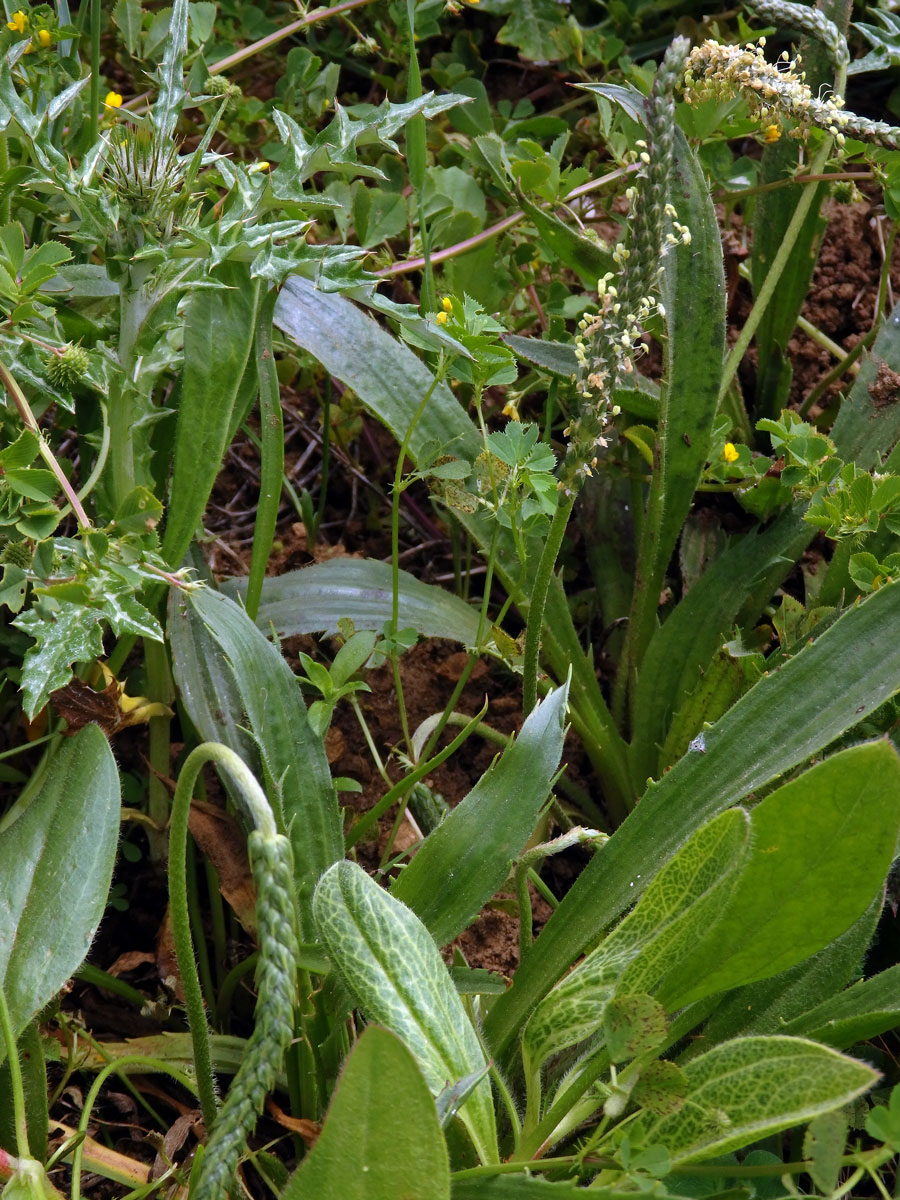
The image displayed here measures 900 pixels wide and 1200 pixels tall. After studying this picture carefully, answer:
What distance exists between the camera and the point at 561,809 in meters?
1.71

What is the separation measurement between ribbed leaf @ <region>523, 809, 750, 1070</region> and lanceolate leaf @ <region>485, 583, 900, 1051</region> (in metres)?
0.11

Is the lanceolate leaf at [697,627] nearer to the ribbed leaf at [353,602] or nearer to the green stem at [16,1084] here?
the ribbed leaf at [353,602]

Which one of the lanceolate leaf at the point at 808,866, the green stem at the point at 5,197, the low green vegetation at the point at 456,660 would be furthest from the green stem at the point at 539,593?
the green stem at the point at 5,197

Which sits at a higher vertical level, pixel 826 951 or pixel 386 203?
pixel 386 203

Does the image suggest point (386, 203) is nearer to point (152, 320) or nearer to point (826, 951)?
point (152, 320)

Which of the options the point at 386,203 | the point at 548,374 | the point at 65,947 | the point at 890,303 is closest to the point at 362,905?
the point at 65,947

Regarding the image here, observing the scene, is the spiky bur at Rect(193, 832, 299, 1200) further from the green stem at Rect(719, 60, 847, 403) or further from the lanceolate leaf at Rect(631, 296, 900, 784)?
the green stem at Rect(719, 60, 847, 403)

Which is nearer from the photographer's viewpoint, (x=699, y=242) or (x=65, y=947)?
(x=65, y=947)

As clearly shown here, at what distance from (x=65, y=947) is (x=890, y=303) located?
6.66 ft

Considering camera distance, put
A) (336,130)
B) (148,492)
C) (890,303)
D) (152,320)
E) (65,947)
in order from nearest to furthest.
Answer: (65,947), (148,492), (152,320), (336,130), (890,303)

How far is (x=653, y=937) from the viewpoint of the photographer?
111cm

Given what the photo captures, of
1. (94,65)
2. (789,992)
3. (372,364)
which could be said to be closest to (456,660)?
(372,364)

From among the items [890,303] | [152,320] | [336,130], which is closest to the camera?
[152,320]

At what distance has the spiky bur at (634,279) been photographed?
1.22 meters
